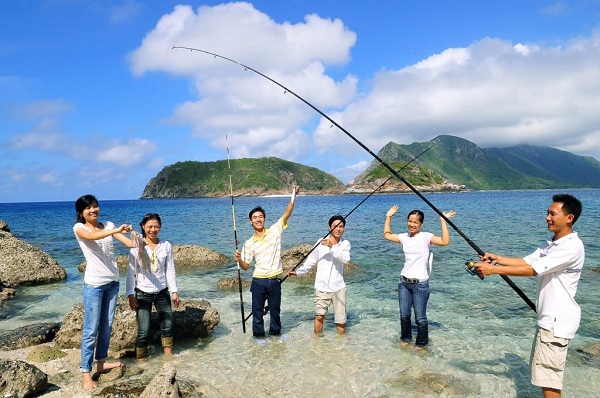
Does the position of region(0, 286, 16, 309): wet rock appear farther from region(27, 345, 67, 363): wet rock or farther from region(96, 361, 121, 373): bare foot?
region(96, 361, 121, 373): bare foot

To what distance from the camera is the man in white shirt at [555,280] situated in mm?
4348

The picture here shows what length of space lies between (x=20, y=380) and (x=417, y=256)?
661 centimetres

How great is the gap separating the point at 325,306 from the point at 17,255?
14265mm

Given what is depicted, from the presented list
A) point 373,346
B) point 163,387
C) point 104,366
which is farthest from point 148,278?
point 373,346

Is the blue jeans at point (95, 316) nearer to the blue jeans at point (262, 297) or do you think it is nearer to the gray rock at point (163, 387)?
the gray rock at point (163, 387)

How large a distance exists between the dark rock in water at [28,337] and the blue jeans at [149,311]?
9.69 ft

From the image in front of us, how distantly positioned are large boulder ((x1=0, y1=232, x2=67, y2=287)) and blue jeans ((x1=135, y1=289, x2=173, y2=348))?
10.9m

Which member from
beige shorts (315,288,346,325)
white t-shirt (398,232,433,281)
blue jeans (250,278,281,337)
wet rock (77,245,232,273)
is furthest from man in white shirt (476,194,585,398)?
wet rock (77,245,232,273)

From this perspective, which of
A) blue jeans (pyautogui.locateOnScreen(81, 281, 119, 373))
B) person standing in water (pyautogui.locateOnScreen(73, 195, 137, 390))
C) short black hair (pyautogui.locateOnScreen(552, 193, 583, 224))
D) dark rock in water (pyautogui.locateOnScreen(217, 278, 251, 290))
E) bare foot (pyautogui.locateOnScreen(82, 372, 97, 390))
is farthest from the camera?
dark rock in water (pyautogui.locateOnScreen(217, 278, 251, 290))

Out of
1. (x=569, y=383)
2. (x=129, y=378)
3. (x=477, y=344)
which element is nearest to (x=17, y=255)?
(x=129, y=378)

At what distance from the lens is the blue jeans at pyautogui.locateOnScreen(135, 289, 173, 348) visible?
6.96 meters

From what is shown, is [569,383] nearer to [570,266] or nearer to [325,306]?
[570,266]

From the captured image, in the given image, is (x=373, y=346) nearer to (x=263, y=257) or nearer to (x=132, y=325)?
(x=263, y=257)

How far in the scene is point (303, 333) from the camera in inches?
353
